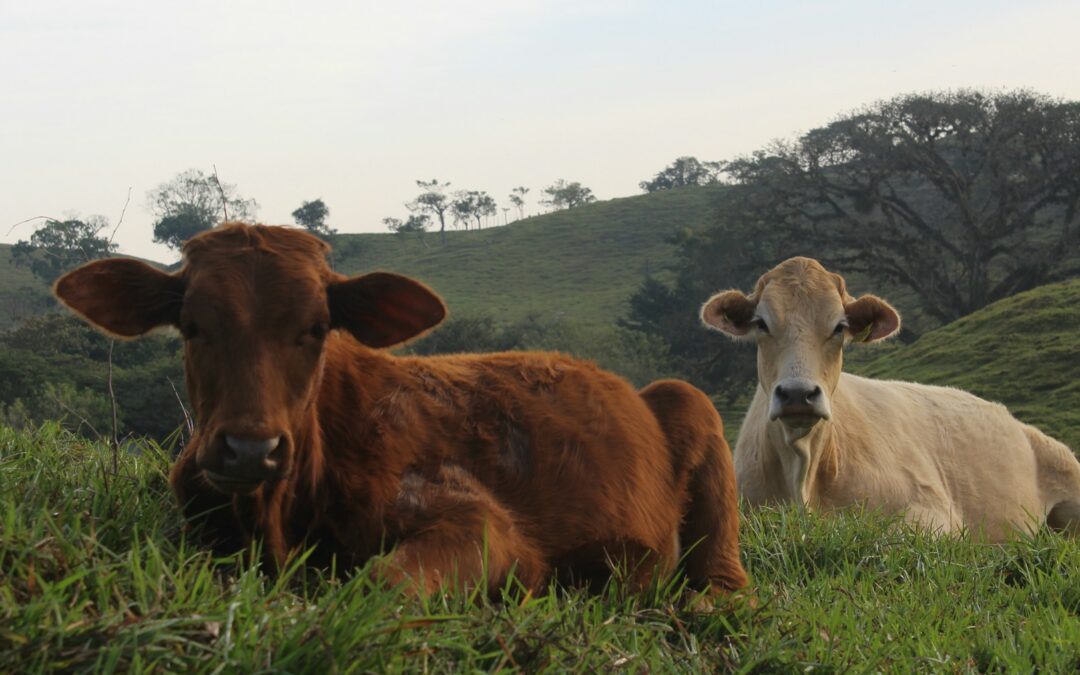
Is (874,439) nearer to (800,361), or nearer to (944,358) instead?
(800,361)

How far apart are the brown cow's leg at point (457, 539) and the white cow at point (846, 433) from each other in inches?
167

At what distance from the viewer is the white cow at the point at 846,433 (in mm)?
9219

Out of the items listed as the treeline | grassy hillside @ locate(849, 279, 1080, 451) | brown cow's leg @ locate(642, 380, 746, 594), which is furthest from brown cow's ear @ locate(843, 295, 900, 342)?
the treeline

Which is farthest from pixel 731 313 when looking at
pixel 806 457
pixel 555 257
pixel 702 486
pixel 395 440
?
pixel 555 257

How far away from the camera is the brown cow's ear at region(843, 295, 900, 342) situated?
9562 millimetres

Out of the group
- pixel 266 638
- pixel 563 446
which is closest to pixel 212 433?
pixel 266 638

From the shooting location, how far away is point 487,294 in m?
80.6

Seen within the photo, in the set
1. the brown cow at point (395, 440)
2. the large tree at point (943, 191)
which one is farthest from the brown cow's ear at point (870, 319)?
the large tree at point (943, 191)

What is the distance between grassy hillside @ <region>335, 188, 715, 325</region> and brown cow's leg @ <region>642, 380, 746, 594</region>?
206 feet

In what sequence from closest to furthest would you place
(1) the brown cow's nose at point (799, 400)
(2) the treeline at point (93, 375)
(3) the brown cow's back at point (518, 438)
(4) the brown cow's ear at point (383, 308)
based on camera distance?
(4) the brown cow's ear at point (383, 308) → (3) the brown cow's back at point (518, 438) → (1) the brown cow's nose at point (799, 400) → (2) the treeline at point (93, 375)

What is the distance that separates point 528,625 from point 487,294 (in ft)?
253

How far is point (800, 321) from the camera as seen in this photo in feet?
30.6

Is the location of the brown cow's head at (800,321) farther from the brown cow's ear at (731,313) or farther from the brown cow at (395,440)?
the brown cow at (395,440)

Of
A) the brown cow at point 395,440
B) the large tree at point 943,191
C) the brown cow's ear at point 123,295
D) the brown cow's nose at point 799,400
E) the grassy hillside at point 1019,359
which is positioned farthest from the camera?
the large tree at point 943,191
